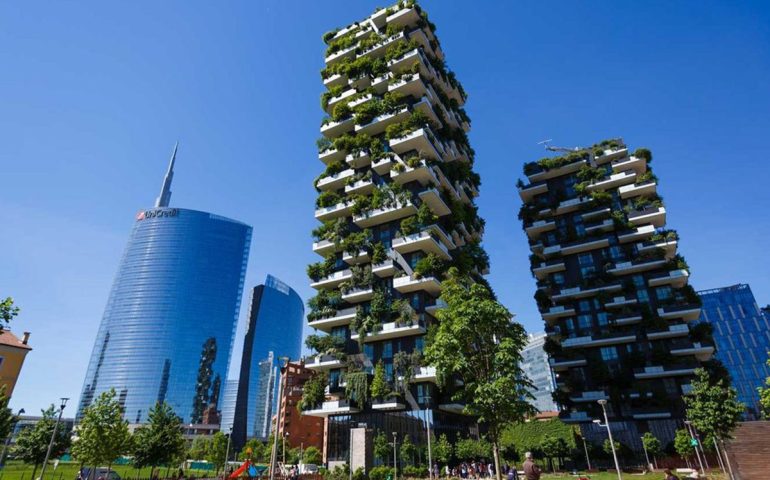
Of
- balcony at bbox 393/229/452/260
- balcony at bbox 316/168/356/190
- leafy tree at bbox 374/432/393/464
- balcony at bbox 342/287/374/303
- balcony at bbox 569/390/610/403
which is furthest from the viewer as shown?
balcony at bbox 316/168/356/190

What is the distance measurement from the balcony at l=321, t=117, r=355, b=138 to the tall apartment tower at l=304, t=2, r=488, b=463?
0.16 metres

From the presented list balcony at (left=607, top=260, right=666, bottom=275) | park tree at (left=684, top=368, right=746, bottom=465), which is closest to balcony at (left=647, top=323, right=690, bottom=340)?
balcony at (left=607, top=260, right=666, bottom=275)

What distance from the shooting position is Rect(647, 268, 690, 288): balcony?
58.5m

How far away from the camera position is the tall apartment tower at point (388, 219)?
45.8 m

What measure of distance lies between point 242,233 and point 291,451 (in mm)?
118684

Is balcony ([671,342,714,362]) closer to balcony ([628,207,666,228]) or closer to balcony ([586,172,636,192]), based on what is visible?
balcony ([628,207,666,228])

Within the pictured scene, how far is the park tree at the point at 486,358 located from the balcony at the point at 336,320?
22718mm

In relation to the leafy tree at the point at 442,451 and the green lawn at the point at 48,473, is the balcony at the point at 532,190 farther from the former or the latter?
the green lawn at the point at 48,473

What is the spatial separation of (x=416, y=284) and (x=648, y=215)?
3943 centimetres

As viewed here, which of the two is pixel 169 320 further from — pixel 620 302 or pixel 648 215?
pixel 648 215

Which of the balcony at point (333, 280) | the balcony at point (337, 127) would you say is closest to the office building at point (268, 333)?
the balcony at point (333, 280)

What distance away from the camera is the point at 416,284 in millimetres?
47719

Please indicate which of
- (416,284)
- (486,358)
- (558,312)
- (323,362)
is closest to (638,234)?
(558,312)

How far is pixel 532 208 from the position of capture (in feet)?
234
